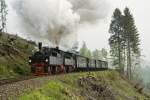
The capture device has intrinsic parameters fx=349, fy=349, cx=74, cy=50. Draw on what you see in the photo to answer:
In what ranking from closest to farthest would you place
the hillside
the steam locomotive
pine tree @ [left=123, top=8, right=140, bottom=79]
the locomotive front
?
the locomotive front, the steam locomotive, the hillside, pine tree @ [left=123, top=8, right=140, bottom=79]

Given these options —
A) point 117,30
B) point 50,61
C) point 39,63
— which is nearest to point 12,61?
point 39,63

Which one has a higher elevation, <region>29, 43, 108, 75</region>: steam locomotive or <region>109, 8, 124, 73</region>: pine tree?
<region>109, 8, 124, 73</region>: pine tree

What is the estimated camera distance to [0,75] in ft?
107

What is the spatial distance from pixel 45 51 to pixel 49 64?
89.3 inches

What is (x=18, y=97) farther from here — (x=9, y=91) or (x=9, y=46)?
(x=9, y=46)

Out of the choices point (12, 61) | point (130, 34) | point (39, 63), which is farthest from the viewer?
point (130, 34)

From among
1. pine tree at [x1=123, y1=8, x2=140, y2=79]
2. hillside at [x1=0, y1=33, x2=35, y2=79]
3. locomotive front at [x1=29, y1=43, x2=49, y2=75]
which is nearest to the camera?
locomotive front at [x1=29, y1=43, x2=49, y2=75]

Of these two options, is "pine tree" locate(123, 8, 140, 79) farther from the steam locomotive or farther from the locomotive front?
the locomotive front

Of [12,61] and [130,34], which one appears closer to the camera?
[12,61]

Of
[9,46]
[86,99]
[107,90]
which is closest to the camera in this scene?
[86,99]

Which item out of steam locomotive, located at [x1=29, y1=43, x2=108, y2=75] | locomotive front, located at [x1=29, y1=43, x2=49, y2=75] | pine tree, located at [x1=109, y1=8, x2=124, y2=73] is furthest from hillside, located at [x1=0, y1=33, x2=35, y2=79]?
pine tree, located at [x1=109, y1=8, x2=124, y2=73]

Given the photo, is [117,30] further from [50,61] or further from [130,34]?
[50,61]

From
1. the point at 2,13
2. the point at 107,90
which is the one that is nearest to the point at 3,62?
the point at 107,90

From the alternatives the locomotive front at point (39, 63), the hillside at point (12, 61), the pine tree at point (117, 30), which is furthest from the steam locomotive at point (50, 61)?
the pine tree at point (117, 30)
